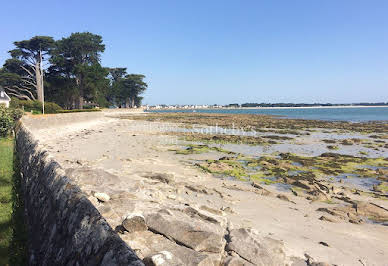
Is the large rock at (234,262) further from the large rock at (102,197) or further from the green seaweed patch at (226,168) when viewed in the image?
the green seaweed patch at (226,168)

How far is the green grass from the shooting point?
3918 millimetres

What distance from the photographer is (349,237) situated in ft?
16.9

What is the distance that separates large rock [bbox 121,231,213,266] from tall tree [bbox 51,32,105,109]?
197 feet

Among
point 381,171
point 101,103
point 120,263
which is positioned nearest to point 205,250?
point 120,263

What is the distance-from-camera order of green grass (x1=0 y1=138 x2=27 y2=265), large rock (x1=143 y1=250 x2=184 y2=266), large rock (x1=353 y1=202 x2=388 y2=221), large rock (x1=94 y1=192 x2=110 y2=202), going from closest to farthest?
large rock (x1=143 y1=250 x2=184 y2=266)
green grass (x1=0 y1=138 x2=27 y2=265)
large rock (x1=94 y1=192 x2=110 y2=202)
large rock (x1=353 y1=202 x2=388 y2=221)

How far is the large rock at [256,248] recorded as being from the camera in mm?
3748

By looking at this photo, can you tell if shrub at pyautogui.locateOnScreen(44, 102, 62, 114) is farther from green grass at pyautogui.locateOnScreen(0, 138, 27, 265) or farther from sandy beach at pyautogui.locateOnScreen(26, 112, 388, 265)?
green grass at pyautogui.locateOnScreen(0, 138, 27, 265)

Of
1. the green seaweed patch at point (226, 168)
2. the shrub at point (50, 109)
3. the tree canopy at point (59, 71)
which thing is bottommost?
the green seaweed patch at point (226, 168)

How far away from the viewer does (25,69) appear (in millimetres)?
57906

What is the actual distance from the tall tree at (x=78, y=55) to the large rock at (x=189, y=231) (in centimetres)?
5969

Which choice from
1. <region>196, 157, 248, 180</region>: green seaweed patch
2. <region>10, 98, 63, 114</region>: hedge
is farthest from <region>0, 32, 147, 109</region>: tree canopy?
<region>196, 157, 248, 180</region>: green seaweed patch

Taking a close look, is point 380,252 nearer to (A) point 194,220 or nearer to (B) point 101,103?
(A) point 194,220

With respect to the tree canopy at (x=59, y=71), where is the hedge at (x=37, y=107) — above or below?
below

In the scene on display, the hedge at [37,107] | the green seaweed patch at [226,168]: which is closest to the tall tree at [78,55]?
the hedge at [37,107]
